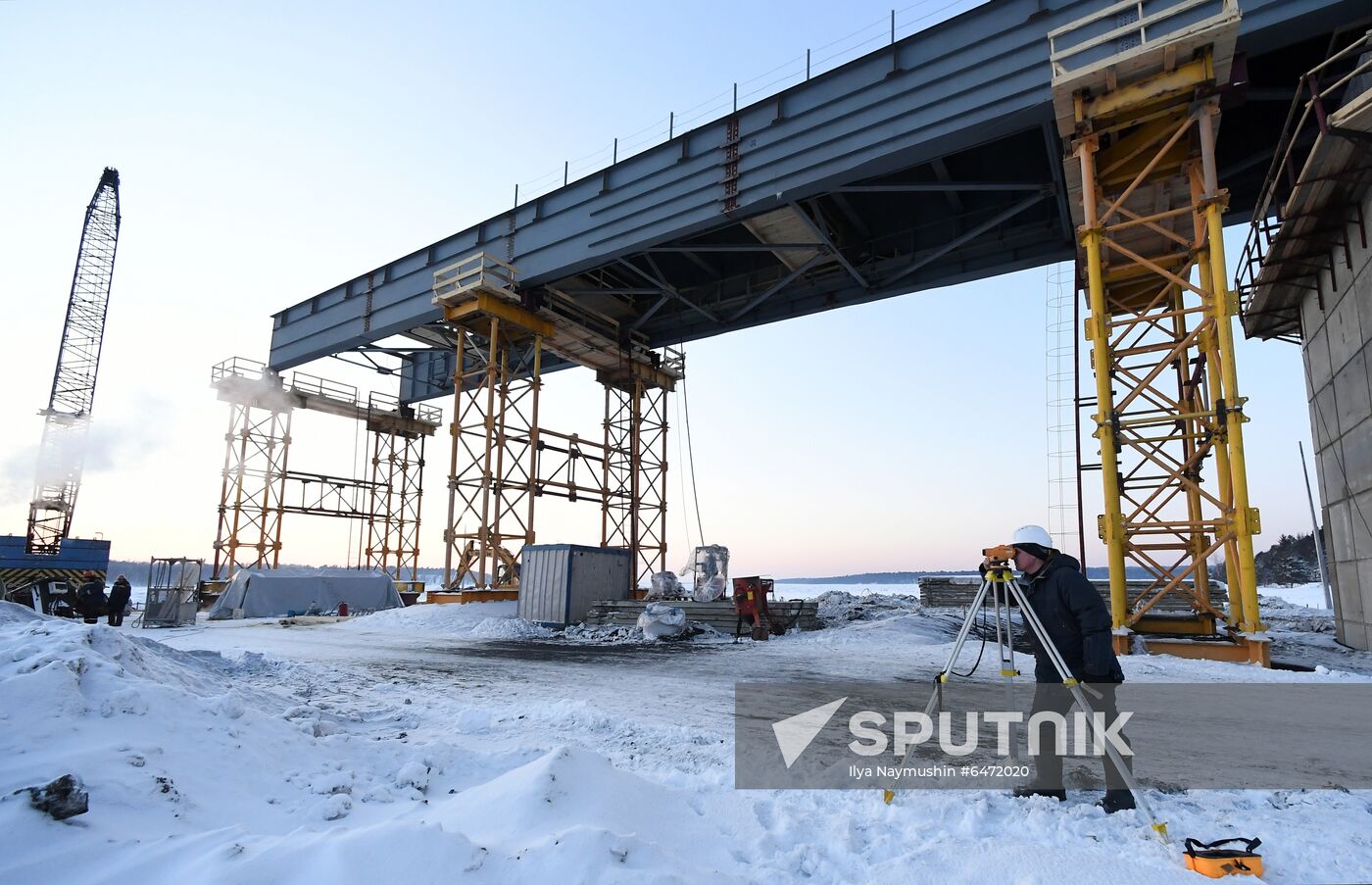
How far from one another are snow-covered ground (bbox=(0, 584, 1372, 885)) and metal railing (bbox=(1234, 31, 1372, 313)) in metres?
11.4

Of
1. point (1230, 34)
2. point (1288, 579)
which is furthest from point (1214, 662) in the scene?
point (1288, 579)

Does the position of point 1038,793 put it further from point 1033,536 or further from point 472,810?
point 472,810

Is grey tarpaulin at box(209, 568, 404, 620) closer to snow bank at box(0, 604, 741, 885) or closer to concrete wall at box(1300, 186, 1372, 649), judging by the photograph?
snow bank at box(0, 604, 741, 885)

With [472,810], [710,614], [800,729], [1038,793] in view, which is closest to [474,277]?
[710,614]

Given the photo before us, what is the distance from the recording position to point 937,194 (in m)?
19.0

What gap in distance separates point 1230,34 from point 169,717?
51.6 ft

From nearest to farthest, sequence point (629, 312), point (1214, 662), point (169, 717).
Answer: point (169, 717) < point (1214, 662) < point (629, 312)

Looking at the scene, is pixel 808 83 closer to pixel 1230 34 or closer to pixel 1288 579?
pixel 1230 34

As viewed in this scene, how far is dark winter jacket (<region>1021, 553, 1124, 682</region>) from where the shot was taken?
448 cm

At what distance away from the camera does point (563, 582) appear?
20688mm

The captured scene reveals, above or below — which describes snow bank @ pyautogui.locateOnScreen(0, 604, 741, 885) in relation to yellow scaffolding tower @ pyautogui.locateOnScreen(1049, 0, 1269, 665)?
below

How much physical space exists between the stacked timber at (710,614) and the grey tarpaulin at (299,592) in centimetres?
1461

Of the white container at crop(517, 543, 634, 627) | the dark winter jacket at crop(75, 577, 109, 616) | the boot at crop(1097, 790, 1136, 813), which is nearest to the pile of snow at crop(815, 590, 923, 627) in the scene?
the white container at crop(517, 543, 634, 627)

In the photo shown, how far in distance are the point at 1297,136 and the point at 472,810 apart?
14900 mm
